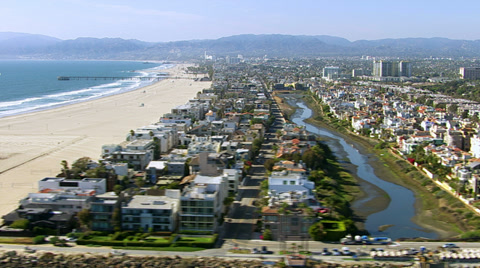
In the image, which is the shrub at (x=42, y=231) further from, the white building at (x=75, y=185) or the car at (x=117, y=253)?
the white building at (x=75, y=185)

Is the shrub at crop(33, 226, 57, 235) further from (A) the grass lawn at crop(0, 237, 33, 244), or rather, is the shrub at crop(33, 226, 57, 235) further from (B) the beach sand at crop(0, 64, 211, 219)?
(B) the beach sand at crop(0, 64, 211, 219)

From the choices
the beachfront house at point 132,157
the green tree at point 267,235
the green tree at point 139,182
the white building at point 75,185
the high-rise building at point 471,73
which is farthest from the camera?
the high-rise building at point 471,73

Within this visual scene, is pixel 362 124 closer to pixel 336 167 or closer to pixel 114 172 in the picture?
pixel 336 167

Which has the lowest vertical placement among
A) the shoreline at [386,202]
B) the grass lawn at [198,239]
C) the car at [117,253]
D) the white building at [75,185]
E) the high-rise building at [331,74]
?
the shoreline at [386,202]

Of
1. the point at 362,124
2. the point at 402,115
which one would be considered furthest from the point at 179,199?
the point at 402,115

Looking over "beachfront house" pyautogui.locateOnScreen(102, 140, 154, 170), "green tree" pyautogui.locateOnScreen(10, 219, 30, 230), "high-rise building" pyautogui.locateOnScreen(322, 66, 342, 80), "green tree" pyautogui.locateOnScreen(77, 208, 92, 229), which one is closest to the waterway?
"green tree" pyautogui.locateOnScreen(77, 208, 92, 229)

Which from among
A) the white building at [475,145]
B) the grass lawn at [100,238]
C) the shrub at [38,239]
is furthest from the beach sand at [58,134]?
the white building at [475,145]
